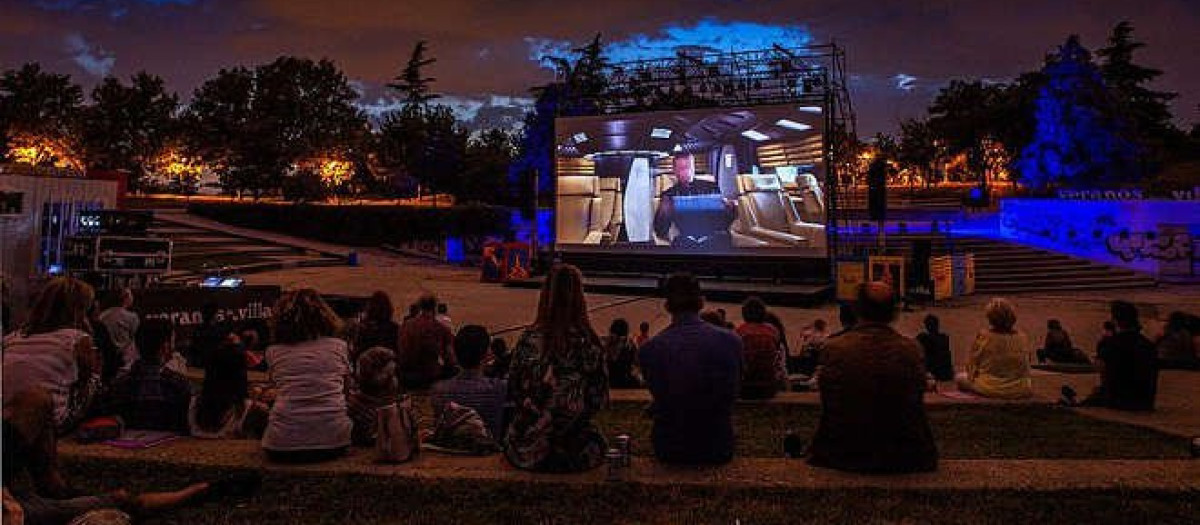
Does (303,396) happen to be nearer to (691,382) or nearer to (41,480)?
(41,480)

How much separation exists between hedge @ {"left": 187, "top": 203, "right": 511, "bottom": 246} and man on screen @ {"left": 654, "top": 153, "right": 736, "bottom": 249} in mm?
11922

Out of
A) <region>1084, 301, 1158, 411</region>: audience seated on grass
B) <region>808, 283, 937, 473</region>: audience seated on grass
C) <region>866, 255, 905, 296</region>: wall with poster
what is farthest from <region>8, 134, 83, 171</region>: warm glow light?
<region>1084, 301, 1158, 411</region>: audience seated on grass

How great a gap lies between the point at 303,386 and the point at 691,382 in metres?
2.10

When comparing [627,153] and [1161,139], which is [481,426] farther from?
[1161,139]

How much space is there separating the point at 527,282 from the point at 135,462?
17.3 meters

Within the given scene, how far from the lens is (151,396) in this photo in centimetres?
469

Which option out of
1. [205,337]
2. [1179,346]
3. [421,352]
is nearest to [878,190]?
[1179,346]

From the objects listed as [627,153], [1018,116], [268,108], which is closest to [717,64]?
[627,153]

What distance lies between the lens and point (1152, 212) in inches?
922

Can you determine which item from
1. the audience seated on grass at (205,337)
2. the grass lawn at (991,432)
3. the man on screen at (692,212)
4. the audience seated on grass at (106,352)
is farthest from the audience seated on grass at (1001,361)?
the man on screen at (692,212)

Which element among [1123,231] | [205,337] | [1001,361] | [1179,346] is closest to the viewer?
[1001,361]

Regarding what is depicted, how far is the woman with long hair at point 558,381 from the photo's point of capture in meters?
3.78

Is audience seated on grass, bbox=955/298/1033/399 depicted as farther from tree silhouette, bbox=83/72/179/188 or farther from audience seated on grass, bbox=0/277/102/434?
tree silhouette, bbox=83/72/179/188

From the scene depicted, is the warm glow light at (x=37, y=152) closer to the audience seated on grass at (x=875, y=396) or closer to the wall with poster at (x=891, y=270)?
the wall with poster at (x=891, y=270)
